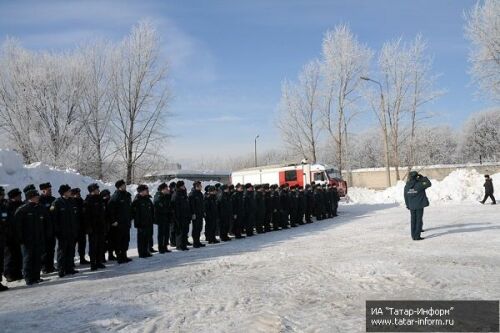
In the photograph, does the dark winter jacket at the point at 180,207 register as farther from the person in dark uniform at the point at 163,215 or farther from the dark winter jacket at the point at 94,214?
the dark winter jacket at the point at 94,214

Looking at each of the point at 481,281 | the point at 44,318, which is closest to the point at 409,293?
the point at 481,281

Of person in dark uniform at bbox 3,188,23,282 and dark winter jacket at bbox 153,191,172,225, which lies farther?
dark winter jacket at bbox 153,191,172,225

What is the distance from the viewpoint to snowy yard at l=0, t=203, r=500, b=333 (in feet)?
18.4

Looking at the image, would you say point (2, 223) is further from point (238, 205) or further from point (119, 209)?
point (238, 205)

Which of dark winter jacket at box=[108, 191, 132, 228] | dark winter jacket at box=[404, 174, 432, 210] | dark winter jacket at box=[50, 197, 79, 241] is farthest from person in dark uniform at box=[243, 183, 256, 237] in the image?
dark winter jacket at box=[50, 197, 79, 241]

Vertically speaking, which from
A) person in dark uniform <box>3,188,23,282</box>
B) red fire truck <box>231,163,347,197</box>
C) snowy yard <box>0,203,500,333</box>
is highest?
red fire truck <box>231,163,347,197</box>

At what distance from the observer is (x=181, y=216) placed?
1272 centimetres

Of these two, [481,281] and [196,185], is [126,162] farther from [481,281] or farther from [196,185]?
[481,281]

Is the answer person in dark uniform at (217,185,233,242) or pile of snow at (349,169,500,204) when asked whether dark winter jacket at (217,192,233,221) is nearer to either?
person in dark uniform at (217,185,233,242)

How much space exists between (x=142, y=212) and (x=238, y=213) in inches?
179

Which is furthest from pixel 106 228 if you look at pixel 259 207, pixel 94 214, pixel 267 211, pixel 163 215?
pixel 267 211

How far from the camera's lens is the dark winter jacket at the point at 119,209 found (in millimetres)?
10945

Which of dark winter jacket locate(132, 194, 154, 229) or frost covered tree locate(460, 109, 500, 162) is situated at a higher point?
frost covered tree locate(460, 109, 500, 162)

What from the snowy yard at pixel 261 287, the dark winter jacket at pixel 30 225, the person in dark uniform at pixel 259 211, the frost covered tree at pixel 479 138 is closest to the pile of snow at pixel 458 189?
the person in dark uniform at pixel 259 211
